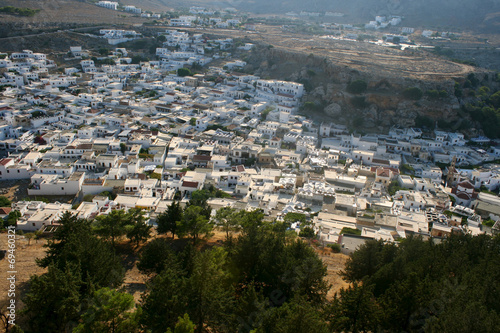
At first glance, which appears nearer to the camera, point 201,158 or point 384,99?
point 201,158

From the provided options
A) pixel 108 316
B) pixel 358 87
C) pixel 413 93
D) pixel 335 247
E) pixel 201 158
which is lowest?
pixel 201 158

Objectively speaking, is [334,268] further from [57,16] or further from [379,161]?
[57,16]

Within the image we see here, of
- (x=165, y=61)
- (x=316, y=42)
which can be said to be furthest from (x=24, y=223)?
(x=316, y=42)

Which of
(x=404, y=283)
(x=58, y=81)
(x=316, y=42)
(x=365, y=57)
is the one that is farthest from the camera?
(x=316, y=42)

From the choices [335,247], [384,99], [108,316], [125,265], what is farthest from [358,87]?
[108,316]

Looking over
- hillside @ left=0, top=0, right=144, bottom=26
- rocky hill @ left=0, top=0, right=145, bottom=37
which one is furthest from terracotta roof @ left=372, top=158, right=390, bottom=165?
hillside @ left=0, top=0, right=144, bottom=26

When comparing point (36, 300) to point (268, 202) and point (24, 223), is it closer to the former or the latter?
point (24, 223)

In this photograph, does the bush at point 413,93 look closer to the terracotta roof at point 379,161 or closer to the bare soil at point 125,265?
the terracotta roof at point 379,161

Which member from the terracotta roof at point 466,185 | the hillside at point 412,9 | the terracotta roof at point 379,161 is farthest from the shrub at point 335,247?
the hillside at point 412,9
